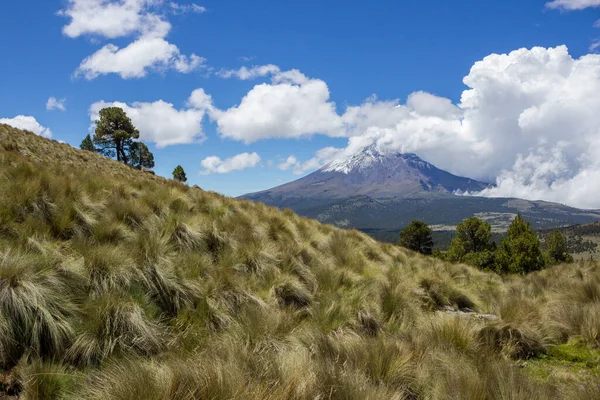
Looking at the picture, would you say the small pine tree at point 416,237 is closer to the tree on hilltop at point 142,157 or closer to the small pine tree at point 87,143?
the tree on hilltop at point 142,157

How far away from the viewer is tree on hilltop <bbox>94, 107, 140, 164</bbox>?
4894cm

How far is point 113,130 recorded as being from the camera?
50344 millimetres

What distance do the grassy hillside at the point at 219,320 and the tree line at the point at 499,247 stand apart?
34955 millimetres

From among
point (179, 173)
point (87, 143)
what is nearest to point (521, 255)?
point (179, 173)

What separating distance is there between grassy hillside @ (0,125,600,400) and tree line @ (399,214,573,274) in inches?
1376

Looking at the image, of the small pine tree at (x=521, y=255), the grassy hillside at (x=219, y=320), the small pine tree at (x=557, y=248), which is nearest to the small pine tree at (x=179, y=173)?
the small pine tree at (x=521, y=255)

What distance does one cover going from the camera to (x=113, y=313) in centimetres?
454

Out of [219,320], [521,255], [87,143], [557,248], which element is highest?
[87,143]

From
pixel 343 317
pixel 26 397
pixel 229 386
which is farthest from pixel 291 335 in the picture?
pixel 26 397

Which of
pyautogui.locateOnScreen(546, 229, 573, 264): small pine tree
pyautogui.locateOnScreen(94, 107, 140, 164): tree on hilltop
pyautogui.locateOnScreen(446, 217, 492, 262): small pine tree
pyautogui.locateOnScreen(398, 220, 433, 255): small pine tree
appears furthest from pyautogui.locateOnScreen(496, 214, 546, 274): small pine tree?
pyautogui.locateOnScreen(94, 107, 140, 164): tree on hilltop

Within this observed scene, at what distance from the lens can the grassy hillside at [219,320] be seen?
3.38 metres

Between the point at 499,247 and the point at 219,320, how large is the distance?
2194 inches

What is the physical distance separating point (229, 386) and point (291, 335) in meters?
2.24

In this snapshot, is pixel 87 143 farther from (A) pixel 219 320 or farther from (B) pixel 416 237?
(A) pixel 219 320
